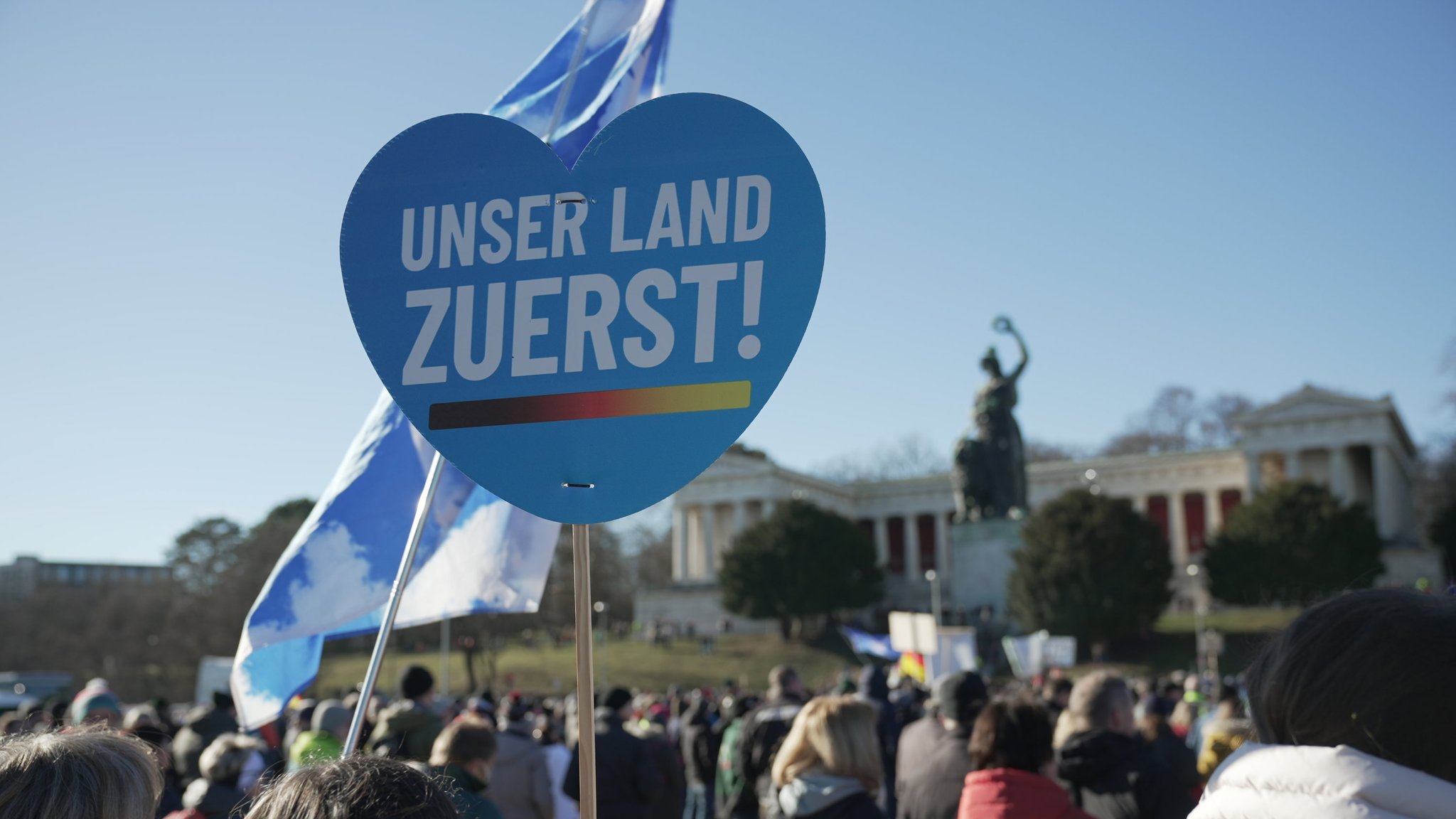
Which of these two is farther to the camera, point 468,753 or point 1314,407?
point 1314,407

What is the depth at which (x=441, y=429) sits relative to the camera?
256 cm

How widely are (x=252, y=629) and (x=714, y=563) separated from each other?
8164 cm

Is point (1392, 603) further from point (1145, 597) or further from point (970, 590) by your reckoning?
point (1145, 597)

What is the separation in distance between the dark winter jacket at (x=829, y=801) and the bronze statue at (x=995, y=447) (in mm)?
36404

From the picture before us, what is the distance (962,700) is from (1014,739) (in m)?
1.44

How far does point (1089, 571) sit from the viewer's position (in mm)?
48406

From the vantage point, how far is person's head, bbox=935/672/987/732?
550 centimetres

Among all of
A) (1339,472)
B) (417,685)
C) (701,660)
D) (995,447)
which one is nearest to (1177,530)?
(1339,472)

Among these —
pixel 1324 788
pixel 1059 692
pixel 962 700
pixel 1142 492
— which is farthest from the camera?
pixel 1142 492

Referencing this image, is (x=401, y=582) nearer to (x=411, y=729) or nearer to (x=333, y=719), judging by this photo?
(x=411, y=729)

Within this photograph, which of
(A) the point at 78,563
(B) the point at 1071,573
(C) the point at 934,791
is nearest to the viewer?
(C) the point at 934,791

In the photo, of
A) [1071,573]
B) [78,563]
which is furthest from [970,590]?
[78,563]

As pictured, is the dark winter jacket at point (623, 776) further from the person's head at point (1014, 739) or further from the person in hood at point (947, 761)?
the person's head at point (1014, 739)

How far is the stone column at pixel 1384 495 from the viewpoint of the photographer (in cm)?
6669
